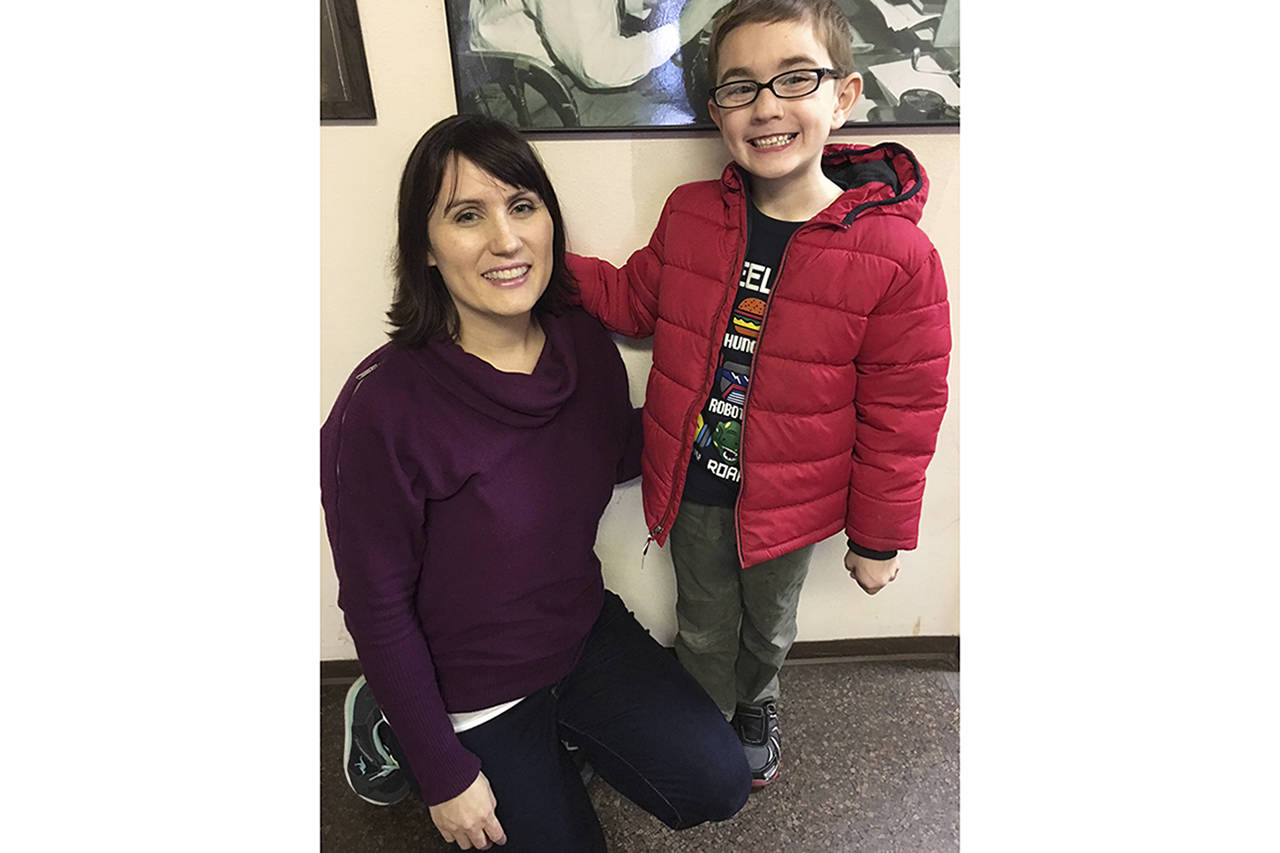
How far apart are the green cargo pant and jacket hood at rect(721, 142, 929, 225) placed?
0.51 metres

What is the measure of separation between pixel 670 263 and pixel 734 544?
494mm

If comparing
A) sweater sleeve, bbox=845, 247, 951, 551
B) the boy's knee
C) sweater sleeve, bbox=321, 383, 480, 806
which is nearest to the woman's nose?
sweater sleeve, bbox=321, 383, 480, 806

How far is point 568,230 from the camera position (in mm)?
1131

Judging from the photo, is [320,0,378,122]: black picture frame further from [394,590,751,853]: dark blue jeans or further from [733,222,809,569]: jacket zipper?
[394,590,751,853]: dark blue jeans

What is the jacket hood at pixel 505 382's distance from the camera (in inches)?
37.5

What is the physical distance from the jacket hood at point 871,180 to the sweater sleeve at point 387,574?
622mm

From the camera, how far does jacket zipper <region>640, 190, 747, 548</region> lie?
98cm

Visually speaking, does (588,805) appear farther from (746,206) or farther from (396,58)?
(396,58)

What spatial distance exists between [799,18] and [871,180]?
236mm

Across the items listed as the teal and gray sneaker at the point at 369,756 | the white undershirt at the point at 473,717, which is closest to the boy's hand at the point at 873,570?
the white undershirt at the point at 473,717

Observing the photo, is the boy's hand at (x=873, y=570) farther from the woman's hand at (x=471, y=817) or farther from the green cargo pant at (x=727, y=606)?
the woman's hand at (x=471, y=817)

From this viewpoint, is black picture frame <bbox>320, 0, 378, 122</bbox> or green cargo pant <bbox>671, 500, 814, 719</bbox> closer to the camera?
black picture frame <bbox>320, 0, 378, 122</bbox>

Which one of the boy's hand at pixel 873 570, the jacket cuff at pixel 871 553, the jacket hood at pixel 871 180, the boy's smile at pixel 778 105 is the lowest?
the boy's hand at pixel 873 570

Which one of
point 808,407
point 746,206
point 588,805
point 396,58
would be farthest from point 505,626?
point 396,58
